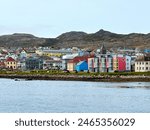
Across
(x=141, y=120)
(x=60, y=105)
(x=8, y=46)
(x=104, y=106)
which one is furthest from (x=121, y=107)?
(x=8, y=46)

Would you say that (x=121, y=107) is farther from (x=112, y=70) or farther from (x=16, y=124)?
(x=112, y=70)

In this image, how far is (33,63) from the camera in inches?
3767

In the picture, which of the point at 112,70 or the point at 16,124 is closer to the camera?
the point at 16,124

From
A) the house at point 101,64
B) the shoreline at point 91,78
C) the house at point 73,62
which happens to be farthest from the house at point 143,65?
the house at point 73,62

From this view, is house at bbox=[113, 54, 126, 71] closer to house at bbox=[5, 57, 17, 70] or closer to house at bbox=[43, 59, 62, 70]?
house at bbox=[43, 59, 62, 70]

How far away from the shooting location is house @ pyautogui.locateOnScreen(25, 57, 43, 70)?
9507cm

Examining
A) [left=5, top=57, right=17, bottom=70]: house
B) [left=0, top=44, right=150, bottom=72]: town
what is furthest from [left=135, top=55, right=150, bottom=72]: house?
[left=5, top=57, right=17, bottom=70]: house

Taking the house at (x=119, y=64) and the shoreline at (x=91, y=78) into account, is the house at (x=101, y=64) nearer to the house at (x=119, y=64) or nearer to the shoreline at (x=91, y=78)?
the house at (x=119, y=64)

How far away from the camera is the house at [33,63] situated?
9507 cm

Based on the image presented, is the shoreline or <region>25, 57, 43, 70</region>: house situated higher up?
<region>25, 57, 43, 70</region>: house

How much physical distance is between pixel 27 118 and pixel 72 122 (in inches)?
44.6

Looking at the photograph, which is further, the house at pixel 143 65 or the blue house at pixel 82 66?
the blue house at pixel 82 66

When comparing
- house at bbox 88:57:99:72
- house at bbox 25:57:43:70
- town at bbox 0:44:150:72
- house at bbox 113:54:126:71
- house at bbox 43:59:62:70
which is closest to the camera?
town at bbox 0:44:150:72

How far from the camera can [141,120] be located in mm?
13375
